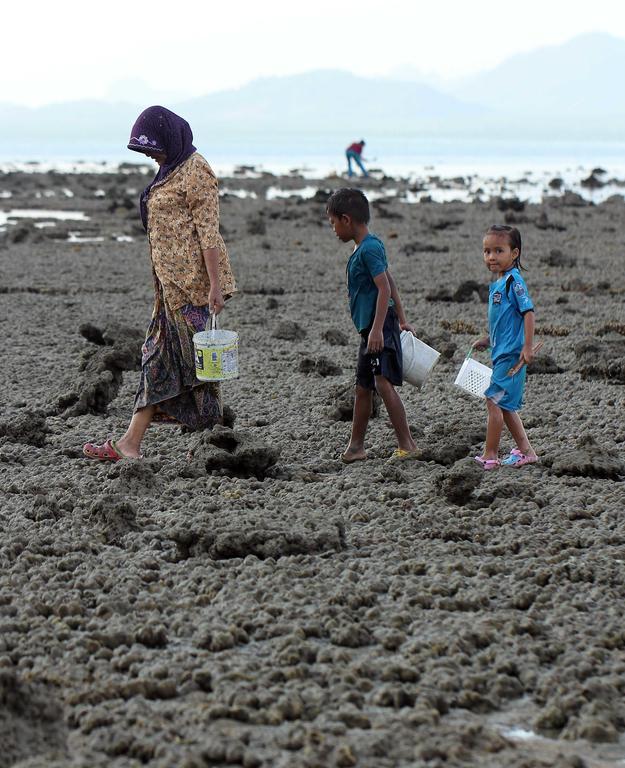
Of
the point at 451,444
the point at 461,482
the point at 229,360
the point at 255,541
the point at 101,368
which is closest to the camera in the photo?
the point at 255,541

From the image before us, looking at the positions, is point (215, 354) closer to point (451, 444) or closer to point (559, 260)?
point (451, 444)

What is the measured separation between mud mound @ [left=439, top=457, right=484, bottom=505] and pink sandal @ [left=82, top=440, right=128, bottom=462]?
183 cm

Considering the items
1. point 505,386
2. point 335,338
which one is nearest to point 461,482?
point 505,386

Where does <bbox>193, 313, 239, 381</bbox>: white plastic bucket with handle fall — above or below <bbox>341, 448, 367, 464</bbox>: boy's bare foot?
above

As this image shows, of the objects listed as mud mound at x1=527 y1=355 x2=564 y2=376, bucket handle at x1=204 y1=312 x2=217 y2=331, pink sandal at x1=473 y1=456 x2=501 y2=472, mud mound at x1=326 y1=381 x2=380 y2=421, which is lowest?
pink sandal at x1=473 y1=456 x2=501 y2=472

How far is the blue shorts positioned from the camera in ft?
19.4

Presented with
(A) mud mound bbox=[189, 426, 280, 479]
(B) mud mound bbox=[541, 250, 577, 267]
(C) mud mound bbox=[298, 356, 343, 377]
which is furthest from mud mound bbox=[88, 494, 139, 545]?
(B) mud mound bbox=[541, 250, 577, 267]

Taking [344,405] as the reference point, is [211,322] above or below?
Result: above

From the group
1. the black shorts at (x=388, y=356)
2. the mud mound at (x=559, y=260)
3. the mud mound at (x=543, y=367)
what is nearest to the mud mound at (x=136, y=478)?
the black shorts at (x=388, y=356)

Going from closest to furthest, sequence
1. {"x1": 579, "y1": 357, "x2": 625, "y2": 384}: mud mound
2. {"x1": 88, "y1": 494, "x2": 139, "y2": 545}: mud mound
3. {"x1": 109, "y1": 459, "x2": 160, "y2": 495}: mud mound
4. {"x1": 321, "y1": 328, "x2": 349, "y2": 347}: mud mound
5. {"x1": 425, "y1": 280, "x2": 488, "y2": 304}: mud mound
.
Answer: {"x1": 88, "y1": 494, "x2": 139, "y2": 545}: mud mound < {"x1": 109, "y1": 459, "x2": 160, "y2": 495}: mud mound < {"x1": 579, "y1": 357, "x2": 625, "y2": 384}: mud mound < {"x1": 321, "y1": 328, "x2": 349, "y2": 347}: mud mound < {"x1": 425, "y1": 280, "x2": 488, "y2": 304}: mud mound

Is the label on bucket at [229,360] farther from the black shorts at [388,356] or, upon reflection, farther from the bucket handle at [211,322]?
the black shorts at [388,356]

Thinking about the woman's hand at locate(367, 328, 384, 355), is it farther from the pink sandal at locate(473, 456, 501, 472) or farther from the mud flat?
the pink sandal at locate(473, 456, 501, 472)

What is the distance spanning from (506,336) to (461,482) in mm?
928

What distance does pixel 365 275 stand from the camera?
597 cm
